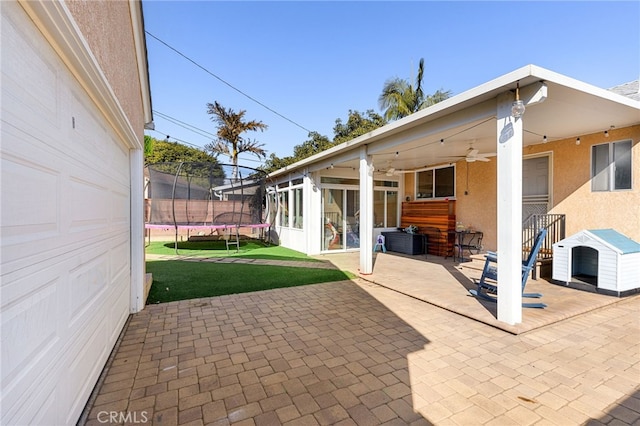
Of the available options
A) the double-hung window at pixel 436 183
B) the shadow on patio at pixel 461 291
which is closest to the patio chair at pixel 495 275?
the shadow on patio at pixel 461 291

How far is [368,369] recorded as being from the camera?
8.79ft

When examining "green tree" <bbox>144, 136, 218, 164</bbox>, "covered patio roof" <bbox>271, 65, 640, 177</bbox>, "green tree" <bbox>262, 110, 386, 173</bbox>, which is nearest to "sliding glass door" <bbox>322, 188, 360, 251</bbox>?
"covered patio roof" <bbox>271, 65, 640, 177</bbox>

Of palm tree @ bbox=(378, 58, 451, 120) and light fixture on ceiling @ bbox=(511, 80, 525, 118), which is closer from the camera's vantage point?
light fixture on ceiling @ bbox=(511, 80, 525, 118)

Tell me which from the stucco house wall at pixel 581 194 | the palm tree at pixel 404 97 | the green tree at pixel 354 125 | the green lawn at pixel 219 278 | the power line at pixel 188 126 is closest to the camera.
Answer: the stucco house wall at pixel 581 194

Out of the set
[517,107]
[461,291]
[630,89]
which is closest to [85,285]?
[517,107]

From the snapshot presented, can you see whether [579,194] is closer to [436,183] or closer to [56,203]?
[436,183]

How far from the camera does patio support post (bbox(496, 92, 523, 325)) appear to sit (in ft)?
11.3

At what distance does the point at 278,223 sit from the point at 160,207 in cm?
459

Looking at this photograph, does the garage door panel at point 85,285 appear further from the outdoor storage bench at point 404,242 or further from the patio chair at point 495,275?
the outdoor storage bench at point 404,242

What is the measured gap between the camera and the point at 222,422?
6.57 feet

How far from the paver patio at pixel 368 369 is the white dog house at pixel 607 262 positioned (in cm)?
48

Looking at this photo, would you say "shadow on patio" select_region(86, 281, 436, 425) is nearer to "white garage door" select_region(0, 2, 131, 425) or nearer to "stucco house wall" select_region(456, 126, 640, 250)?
"white garage door" select_region(0, 2, 131, 425)

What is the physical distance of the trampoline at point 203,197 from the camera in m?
9.98

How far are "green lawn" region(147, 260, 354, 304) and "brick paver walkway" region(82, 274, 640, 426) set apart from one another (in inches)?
39.6
